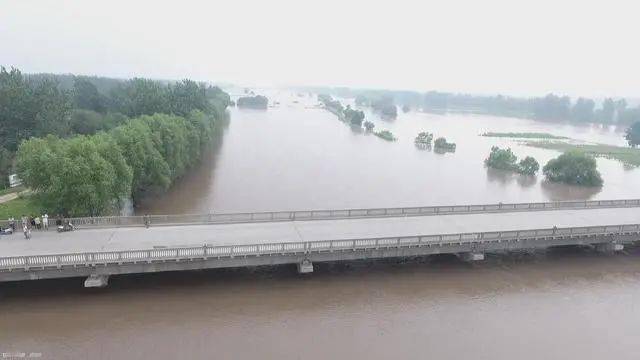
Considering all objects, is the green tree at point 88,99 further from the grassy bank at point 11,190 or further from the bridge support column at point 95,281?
the bridge support column at point 95,281

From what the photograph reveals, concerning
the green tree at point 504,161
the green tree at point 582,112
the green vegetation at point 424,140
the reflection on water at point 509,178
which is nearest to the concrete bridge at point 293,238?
the reflection on water at point 509,178

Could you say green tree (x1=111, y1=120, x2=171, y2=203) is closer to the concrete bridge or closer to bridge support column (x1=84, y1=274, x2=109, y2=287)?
the concrete bridge

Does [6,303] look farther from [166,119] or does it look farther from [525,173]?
[525,173]

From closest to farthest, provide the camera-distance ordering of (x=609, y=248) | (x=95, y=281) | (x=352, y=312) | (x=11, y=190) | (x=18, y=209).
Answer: (x=95, y=281) < (x=352, y=312) < (x=609, y=248) < (x=18, y=209) < (x=11, y=190)

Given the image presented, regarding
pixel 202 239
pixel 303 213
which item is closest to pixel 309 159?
pixel 303 213

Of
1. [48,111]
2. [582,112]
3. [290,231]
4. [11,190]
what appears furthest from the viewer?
[582,112]

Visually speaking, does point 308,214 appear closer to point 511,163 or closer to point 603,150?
point 511,163

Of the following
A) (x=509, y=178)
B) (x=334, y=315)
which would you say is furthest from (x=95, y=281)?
(x=509, y=178)
